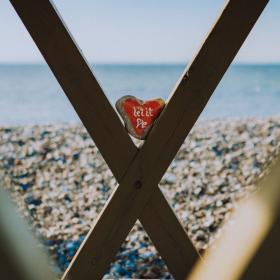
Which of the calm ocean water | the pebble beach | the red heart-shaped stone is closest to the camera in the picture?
the red heart-shaped stone

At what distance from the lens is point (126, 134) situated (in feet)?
3.82

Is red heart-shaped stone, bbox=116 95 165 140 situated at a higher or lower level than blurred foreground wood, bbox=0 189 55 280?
higher

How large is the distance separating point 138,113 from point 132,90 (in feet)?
88.8

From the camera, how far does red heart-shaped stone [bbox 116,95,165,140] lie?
1.17 m

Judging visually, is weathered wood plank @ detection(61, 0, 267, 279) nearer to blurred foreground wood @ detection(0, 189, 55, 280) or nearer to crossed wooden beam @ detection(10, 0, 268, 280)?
crossed wooden beam @ detection(10, 0, 268, 280)

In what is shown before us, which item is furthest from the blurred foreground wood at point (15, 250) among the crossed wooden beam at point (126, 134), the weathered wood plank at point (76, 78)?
the weathered wood plank at point (76, 78)

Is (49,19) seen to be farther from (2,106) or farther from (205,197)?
(2,106)

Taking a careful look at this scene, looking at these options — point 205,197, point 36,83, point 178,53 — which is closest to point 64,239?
point 205,197

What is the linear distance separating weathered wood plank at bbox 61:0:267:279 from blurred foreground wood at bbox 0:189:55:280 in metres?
0.13

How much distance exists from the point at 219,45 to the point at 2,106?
67.4 ft

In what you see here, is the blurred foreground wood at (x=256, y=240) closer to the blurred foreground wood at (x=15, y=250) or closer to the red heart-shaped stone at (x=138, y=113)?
the red heart-shaped stone at (x=138, y=113)

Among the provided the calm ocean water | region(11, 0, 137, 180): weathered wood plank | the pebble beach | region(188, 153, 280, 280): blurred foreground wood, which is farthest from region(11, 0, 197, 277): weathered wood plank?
the calm ocean water

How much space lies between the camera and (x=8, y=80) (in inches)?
1286

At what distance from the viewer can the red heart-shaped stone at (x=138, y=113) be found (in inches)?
45.9
